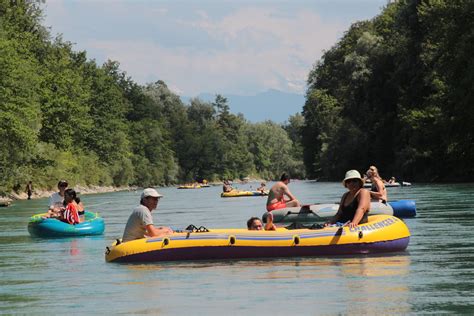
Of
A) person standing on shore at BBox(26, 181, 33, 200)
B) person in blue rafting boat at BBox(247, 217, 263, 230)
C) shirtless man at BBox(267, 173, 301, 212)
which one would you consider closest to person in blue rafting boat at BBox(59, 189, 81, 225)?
shirtless man at BBox(267, 173, 301, 212)

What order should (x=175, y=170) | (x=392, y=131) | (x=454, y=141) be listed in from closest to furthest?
(x=454, y=141), (x=392, y=131), (x=175, y=170)

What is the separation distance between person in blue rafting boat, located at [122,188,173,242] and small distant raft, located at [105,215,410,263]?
0.50ft

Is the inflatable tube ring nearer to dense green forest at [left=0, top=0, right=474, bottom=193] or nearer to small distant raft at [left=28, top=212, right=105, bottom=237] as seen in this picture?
small distant raft at [left=28, top=212, right=105, bottom=237]

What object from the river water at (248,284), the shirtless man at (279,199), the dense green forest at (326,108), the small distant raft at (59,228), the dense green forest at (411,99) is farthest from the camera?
the dense green forest at (326,108)

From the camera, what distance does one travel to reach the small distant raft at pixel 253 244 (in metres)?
19.8

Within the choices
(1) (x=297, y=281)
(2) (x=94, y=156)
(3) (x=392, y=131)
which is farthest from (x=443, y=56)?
(1) (x=297, y=281)

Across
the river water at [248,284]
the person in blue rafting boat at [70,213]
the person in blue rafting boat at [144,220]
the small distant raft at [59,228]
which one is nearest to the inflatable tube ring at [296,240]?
the river water at [248,284]

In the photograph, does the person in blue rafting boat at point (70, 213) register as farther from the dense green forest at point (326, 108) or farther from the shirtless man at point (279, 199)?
the dense green forest at point (326, 108)

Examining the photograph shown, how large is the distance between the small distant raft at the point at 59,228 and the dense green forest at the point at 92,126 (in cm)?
3459

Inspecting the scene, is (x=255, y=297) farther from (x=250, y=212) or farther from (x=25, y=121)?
(x=25, y=121)

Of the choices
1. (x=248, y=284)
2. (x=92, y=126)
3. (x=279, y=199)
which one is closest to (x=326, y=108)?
(x=92, y=126)

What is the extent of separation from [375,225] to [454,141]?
43.6 metres

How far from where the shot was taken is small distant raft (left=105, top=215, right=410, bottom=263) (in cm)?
1980

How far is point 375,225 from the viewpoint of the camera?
2017cm
